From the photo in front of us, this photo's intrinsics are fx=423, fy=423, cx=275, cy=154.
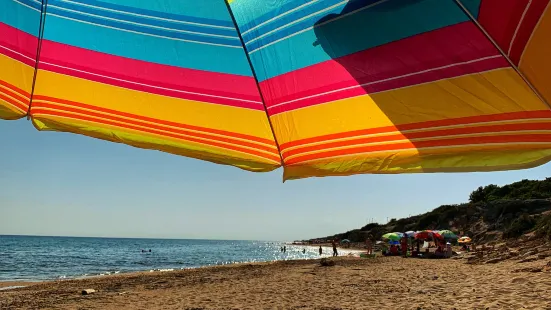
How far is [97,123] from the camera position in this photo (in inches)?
75.4

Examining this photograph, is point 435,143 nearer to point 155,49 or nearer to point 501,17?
point 501,17

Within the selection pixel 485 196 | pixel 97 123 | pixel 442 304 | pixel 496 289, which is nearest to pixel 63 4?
pixel 97 123

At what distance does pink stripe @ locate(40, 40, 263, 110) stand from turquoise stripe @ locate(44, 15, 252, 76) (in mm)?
24

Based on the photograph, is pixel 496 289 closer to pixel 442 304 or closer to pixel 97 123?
pixel 442 304

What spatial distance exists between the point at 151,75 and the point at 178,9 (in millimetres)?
327

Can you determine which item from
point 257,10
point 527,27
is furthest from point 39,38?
point 527,27

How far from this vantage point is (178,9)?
193 centimetres

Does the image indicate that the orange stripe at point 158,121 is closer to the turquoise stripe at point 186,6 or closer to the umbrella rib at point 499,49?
the turquoise stripe at point 186,6

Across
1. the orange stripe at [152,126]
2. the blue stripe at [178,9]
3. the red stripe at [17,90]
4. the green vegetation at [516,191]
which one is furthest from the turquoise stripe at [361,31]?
the green vegetation at [516,191]

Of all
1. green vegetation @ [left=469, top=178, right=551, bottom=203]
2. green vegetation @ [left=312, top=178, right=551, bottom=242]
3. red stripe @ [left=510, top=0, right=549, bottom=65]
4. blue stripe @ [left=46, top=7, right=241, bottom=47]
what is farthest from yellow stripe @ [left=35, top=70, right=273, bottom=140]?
green vegetation @ [left=469, top=178, right=551, bottom=203]

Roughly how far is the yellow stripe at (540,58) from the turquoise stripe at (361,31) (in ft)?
0.82

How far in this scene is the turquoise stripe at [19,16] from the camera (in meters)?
1.75

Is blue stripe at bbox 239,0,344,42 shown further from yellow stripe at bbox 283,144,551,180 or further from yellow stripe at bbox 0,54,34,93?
yellow stripe at bbox 0,54,34,93

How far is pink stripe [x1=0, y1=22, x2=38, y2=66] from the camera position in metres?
1.79
